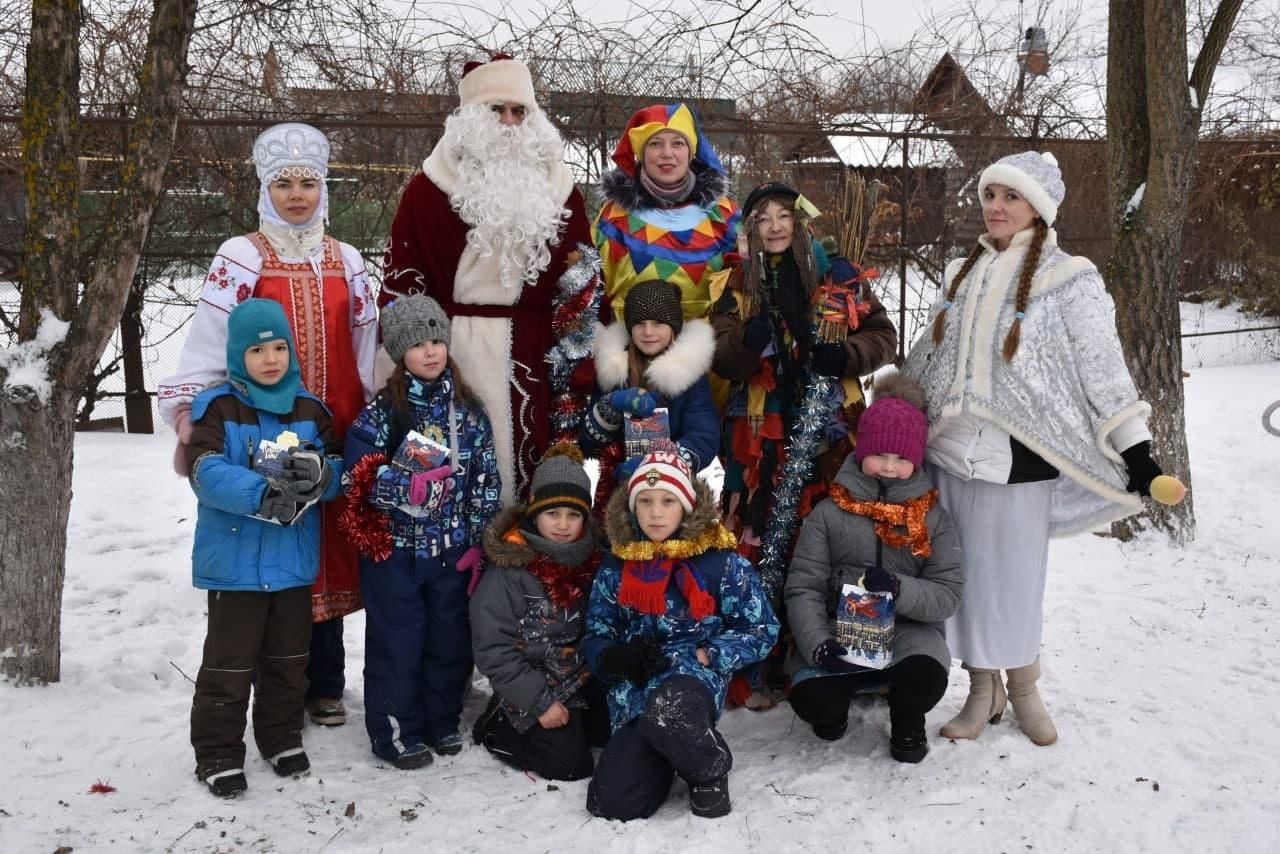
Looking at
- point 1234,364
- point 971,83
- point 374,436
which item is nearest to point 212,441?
point 374,436

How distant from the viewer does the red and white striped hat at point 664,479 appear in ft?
9.97

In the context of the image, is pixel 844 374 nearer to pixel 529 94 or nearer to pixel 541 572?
pixel 541 572

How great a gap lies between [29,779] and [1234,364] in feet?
38.5

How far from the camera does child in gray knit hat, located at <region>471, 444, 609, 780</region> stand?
10.2ft

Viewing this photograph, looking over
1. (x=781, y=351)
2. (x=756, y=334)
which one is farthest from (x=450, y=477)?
(x=781, y=351)

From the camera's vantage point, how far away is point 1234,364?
1097 cm

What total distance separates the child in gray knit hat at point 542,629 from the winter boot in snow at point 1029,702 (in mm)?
1373

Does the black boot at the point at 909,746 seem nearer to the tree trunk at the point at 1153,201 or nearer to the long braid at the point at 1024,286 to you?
the long braid at the point at 1024,286

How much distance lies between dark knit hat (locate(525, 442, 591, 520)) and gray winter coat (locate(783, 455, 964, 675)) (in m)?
0.74

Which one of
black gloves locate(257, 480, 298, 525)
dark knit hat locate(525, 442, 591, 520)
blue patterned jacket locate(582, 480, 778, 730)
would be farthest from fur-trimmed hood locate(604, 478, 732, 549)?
black gloves locate(257, 480, 298, 525)

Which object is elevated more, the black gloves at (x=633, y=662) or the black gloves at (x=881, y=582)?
the black gloves at (x=881, y=582)

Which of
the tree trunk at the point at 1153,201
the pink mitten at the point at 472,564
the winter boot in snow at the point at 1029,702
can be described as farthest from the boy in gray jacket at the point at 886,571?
the tree trunk at the point at 1153,201

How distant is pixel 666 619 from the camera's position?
307 centimetres

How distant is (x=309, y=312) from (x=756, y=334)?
4.78 feet
